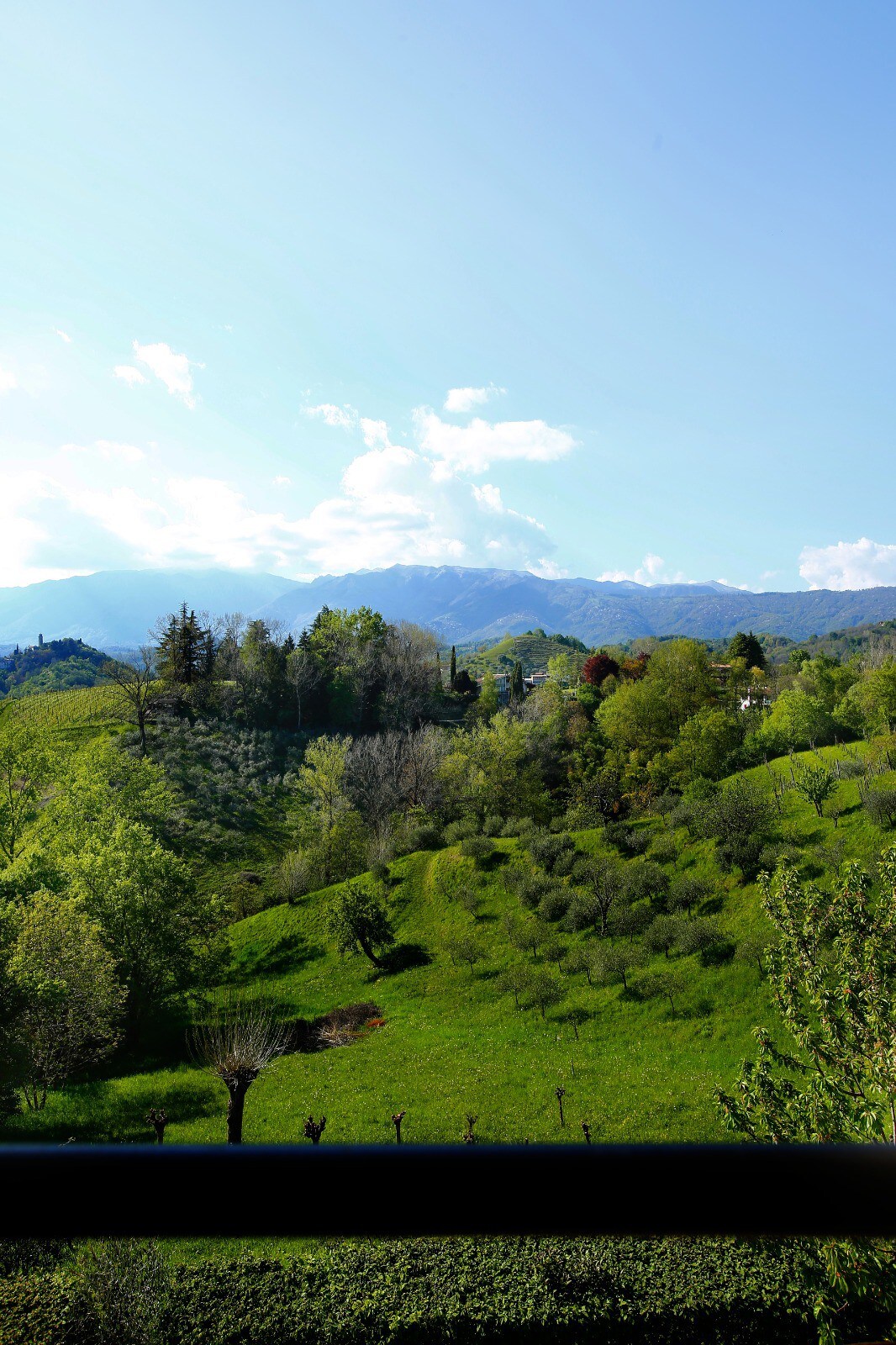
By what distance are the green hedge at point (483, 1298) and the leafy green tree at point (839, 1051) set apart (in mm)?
1839

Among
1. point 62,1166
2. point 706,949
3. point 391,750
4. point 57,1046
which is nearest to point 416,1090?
point 57,1046

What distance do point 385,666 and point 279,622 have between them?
13.6m

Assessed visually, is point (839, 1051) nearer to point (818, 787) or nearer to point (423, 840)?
point (818, 787)

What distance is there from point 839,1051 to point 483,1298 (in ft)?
25.2

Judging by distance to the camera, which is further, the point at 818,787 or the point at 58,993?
the point at 818,787

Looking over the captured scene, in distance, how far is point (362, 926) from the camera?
37594mm

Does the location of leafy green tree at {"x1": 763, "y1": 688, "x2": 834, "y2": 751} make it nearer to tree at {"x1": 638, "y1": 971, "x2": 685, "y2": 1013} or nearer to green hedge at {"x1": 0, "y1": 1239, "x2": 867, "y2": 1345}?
tree at {"x1": 638, "y1": 971, "x2": 685, "y2": 1013}

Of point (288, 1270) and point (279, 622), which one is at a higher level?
point (279, 622)

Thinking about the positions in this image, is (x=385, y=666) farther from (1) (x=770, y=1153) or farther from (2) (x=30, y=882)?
(1) (x=770, y=1153)

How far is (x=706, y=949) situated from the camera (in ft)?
92.4

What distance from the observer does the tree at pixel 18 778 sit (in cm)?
3903

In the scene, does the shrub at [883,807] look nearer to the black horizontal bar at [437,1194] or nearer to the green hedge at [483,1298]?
the green hedge at [483,1298]

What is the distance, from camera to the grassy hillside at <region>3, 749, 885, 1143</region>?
20.0 meters

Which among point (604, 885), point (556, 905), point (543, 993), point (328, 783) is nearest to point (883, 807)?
point (604, 885)
